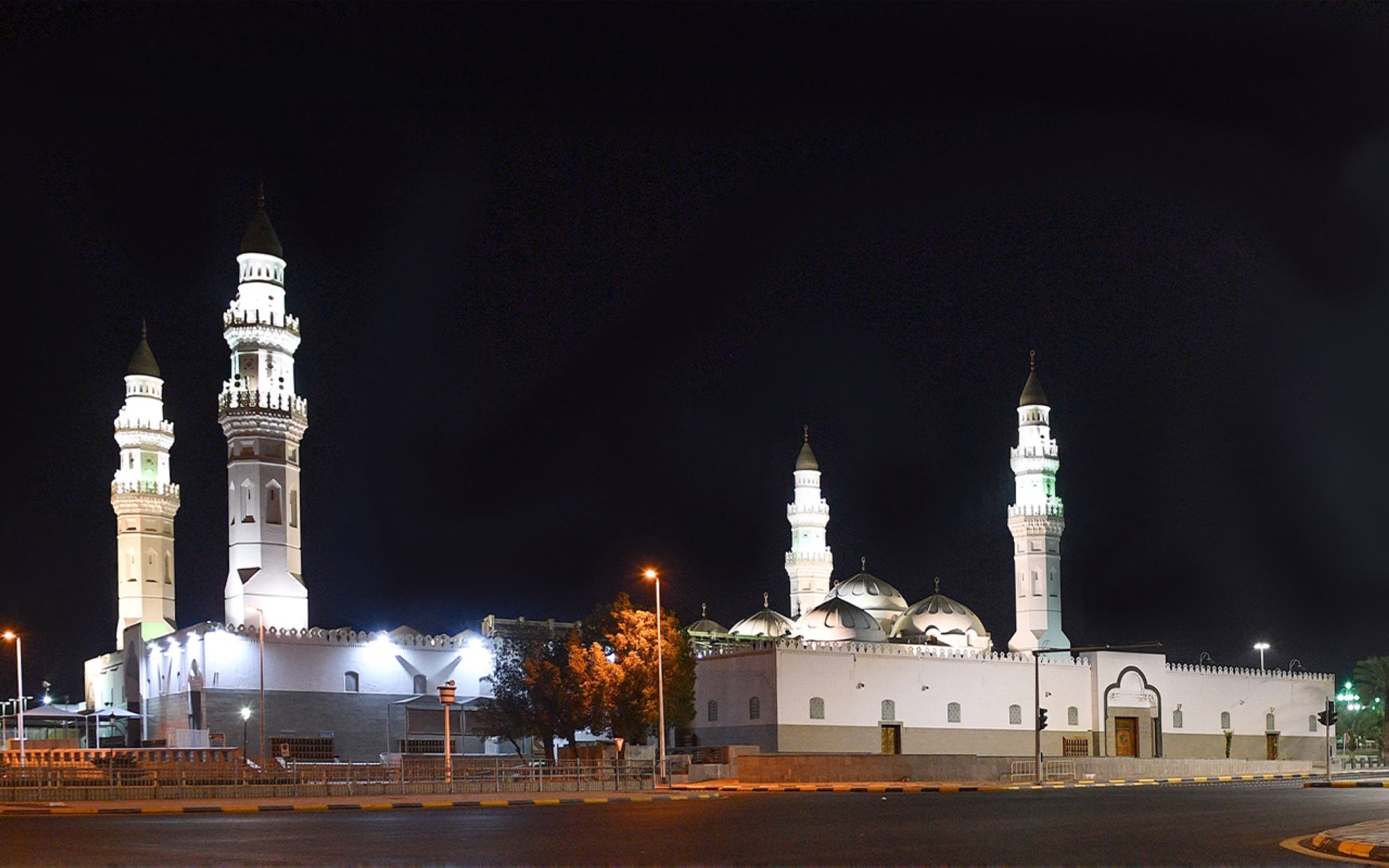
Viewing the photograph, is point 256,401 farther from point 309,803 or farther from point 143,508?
point 309,803

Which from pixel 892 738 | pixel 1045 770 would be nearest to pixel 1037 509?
pixel 892 738

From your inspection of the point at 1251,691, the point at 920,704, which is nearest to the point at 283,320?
the point at 920,704

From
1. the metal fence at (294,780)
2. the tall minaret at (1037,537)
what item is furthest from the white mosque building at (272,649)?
the tall minaret at (1037,537)

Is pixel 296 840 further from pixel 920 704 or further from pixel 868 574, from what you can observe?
pixel 868 574

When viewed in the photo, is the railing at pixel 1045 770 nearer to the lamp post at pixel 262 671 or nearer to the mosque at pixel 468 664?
the mosque at pixel 468 664

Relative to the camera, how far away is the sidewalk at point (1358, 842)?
16031mm

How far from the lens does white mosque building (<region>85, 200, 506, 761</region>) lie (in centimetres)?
5581

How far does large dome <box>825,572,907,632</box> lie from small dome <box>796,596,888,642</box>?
680 centimetres

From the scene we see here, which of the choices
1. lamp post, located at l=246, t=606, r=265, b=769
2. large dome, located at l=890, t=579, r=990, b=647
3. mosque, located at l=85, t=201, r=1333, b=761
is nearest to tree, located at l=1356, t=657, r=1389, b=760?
mosque, located at l=85, t=201, r=1333, b=761

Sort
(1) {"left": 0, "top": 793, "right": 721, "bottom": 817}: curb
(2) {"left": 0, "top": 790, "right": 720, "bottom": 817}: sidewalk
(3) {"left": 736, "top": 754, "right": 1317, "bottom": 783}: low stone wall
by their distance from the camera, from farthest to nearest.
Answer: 1. (3) {"left": 736, "top": 754, "right": 1317, "bottom": 783}: low stone wall
2. (2) {"left": 0, "top": 790, "right": 720, "bottom": 817}: sidewalk
3. (1) {"left": 0, "top": 793, "right": 721, "bottom": 817}: curb

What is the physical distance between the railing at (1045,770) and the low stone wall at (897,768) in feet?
0.89

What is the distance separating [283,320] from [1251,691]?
49.5 m

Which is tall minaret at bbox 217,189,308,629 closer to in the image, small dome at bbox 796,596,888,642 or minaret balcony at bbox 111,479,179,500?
minaret balcony at bbox 111,479,179,500

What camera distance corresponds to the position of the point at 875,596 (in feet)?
259
